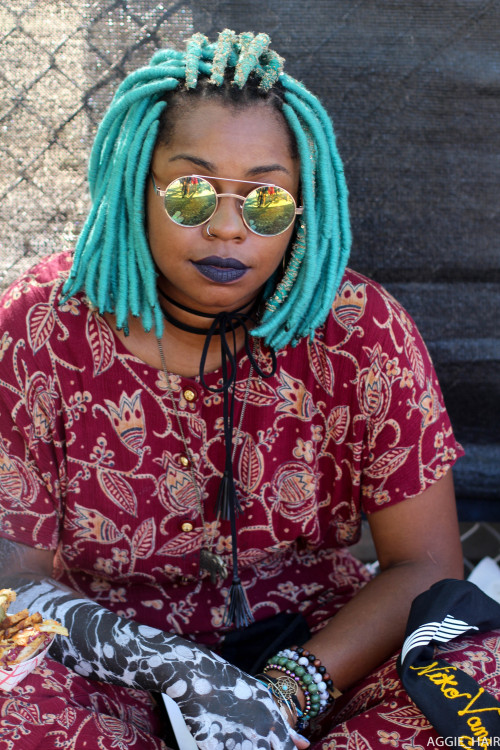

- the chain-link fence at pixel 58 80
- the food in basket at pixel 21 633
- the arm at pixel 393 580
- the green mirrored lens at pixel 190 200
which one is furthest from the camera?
the chain-link fence at pixel 58 80

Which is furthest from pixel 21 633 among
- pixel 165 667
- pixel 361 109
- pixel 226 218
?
pixel 361 109

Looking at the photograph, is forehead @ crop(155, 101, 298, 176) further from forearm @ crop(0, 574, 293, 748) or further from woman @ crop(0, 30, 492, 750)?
forearm @ crop(0, 574, 293, 748)

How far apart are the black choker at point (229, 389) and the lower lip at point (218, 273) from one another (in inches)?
5.9

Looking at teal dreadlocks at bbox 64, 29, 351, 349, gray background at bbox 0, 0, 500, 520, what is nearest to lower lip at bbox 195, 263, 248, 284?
teal dreadlocks at bbox 64, 29, 351, 349

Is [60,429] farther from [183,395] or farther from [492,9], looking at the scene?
[492,9]

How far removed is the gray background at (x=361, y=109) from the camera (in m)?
2.34

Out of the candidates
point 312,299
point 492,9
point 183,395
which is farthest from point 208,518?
point 492,9

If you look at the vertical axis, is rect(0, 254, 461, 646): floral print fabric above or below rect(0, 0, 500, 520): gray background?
below

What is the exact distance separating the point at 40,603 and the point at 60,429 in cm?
38

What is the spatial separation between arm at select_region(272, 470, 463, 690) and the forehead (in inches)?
33.8

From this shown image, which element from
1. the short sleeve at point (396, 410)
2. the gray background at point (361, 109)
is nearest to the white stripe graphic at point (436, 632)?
the short sleeve at point (396, 410)

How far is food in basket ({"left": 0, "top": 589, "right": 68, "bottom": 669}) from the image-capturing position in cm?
141

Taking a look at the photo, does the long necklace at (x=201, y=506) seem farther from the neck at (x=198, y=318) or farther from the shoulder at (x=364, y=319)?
the shoulder at (x=364, y=319)

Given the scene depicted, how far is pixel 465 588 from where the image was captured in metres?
1.66
